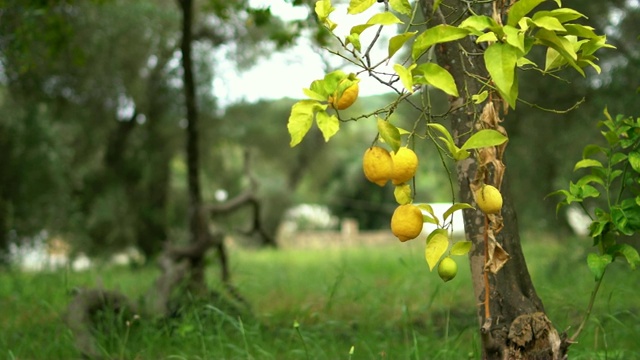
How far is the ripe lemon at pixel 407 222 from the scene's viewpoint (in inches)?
77.9

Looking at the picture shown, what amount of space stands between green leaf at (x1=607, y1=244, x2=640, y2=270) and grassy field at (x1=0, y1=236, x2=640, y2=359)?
0.67 metres

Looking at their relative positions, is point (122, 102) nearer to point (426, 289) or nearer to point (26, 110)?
point (26, 110)

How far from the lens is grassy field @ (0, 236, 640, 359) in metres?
3.62

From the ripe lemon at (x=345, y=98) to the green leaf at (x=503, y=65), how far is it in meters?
0.37

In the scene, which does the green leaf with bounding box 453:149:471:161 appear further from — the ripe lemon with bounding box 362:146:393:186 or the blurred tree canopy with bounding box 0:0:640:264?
the blurred tree canopy with bounding box 0:0:640:264

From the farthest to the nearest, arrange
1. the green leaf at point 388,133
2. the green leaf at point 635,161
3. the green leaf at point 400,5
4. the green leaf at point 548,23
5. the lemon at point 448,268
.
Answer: the green leaf at point 635,161 → the lemon at point 448,268 → the green leaf at point 400,5 → the green leaf at point 388,133 → the green leaf at point 548,23

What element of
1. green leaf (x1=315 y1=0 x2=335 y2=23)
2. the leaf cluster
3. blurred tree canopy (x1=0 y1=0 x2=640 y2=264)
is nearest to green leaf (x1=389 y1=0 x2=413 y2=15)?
green leaf (x1=315 y1=0 x2=335 y2=23)

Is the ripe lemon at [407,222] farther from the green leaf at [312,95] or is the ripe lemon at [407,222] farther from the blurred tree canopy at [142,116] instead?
the blurred tree canopy at [142,116]

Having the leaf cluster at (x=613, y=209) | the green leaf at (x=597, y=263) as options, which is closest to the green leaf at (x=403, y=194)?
the leaf cluster at (x=613, y=209)

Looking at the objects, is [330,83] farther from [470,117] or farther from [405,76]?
[470,117]

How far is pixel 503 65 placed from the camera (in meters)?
1.64

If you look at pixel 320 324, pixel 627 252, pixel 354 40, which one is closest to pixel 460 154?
pixel 354 40


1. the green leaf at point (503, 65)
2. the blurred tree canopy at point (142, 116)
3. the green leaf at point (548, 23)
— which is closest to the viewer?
the green leaf at point (503, 65)

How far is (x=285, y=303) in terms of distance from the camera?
5.82 metres
